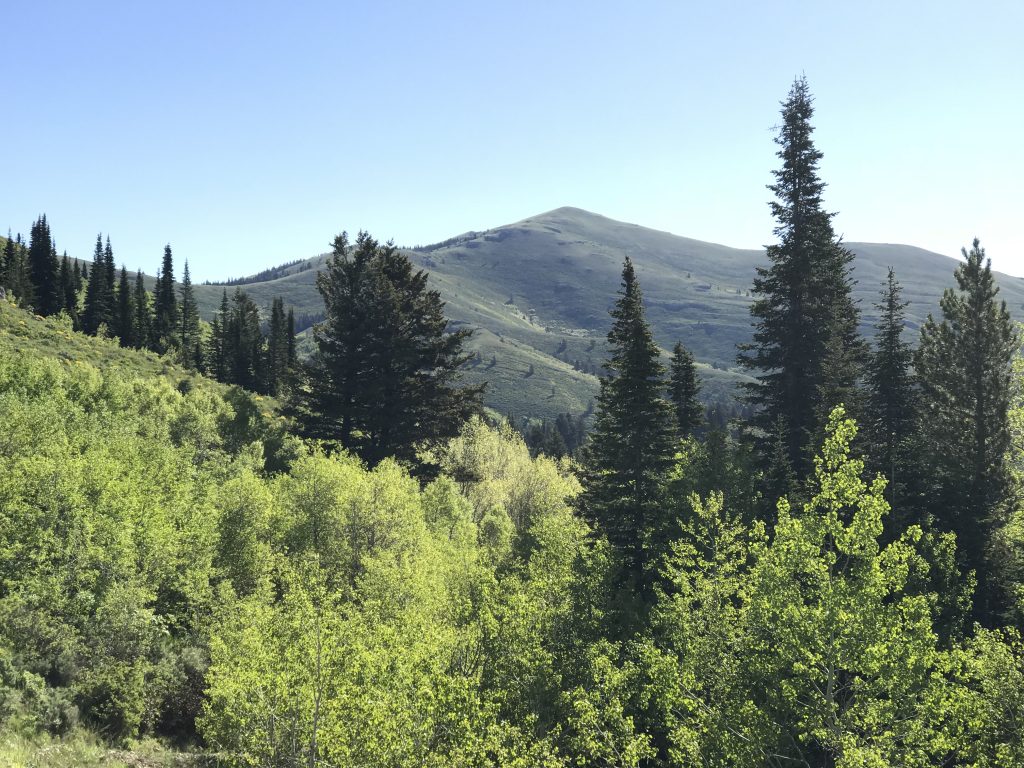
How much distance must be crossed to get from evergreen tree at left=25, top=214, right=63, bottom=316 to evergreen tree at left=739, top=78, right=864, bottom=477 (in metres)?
109

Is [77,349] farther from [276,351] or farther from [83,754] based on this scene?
[83,754]

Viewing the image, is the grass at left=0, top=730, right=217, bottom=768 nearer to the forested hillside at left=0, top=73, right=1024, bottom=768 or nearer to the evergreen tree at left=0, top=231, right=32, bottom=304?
the forested hillside at left=0, top=73, right=1024, bottom=768

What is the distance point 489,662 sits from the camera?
22391mm

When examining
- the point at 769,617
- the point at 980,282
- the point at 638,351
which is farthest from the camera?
the point at 980,282

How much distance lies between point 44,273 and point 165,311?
19.4m

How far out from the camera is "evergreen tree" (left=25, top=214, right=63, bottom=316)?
336ft

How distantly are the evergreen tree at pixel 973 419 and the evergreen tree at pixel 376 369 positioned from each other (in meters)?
32.3

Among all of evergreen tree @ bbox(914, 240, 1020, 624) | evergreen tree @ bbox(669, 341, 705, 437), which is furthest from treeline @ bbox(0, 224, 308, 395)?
evergreen tree @ bbox(914, 240, 1020, 624)

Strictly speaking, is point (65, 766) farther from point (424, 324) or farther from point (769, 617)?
point (424, 324)

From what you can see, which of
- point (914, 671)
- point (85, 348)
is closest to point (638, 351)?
point (914, 671)

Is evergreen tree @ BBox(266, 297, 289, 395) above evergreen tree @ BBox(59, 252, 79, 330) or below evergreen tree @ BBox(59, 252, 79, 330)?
below

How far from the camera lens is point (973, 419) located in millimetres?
37375

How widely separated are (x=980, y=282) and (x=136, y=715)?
4801 cm

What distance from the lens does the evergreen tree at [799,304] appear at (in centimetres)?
3788
